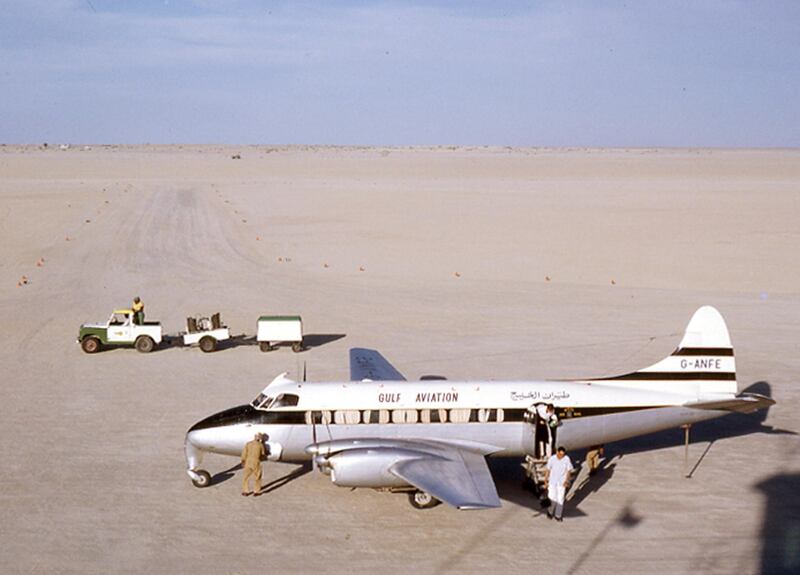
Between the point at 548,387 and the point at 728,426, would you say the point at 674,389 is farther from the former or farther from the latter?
the point at 728,426

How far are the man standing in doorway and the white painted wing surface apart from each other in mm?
1474

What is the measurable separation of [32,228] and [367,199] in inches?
1465

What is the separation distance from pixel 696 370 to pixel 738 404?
1.42 meters

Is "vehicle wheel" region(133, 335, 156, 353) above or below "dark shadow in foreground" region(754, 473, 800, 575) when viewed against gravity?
above

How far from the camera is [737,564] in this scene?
1608 cm

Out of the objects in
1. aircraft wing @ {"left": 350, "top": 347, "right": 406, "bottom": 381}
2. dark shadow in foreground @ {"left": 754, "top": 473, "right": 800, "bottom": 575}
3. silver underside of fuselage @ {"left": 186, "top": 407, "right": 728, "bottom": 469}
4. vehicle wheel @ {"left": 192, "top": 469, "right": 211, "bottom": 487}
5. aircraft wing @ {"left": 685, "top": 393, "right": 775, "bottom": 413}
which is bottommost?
dark shadow in foreground @ {"left": 754, "top": 473, "right": 800, "bottom": 575}

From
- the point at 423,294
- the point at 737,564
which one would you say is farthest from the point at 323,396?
the point at 423,294

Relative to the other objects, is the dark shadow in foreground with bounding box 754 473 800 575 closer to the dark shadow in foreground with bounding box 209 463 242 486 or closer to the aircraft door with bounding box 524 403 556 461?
the aircraft door with bounding box 524 403 556 461

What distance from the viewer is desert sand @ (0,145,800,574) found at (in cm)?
1700

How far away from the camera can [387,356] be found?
105ft

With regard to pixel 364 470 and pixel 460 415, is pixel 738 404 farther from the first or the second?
pixel 364 470

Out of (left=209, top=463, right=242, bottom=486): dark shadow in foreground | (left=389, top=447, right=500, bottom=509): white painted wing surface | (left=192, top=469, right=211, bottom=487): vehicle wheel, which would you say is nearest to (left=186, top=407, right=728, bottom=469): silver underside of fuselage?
(left=192, top=469, right=211, bottom=487): vehicle wheel

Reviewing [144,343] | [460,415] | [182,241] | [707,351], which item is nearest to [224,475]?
[460,415]

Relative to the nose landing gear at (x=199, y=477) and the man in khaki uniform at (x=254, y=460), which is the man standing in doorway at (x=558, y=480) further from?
the nose landing gear at (x=199, y=477)
